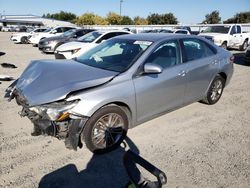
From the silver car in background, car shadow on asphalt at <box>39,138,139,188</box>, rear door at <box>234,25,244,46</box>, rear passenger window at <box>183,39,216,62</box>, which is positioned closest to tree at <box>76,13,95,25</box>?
rear door at <box>234,25,244,46</box>

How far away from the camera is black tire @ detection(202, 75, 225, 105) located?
5644 millimetres

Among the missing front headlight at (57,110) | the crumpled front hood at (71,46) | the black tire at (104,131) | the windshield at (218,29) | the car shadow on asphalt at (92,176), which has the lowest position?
the car shadow on asphalt at (92,176)

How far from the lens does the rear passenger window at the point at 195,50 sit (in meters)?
4.87

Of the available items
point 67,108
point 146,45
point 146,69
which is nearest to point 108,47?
point 146,45

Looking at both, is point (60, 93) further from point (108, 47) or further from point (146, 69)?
point (108, 47)

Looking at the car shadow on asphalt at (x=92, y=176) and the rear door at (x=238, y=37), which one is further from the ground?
the rear door at (x=238, y=37)

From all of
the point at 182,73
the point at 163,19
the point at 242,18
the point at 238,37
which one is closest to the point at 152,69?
the point at 182,73

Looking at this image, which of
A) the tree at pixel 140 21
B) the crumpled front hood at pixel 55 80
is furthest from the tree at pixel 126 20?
the crumpled front hood at pixel 55 80

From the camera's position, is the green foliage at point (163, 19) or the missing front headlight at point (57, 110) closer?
the missing front headlight at point (57, 110)

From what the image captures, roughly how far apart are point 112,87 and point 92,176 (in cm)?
123

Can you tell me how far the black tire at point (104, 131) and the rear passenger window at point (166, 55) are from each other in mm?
1041

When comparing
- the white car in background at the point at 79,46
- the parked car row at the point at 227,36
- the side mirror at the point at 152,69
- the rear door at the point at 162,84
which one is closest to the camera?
the side mirror at the point at 152,69

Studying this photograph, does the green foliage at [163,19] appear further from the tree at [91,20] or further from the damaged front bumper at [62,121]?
the damaged front bumper at [62,121]

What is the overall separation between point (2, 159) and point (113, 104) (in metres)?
1.70
